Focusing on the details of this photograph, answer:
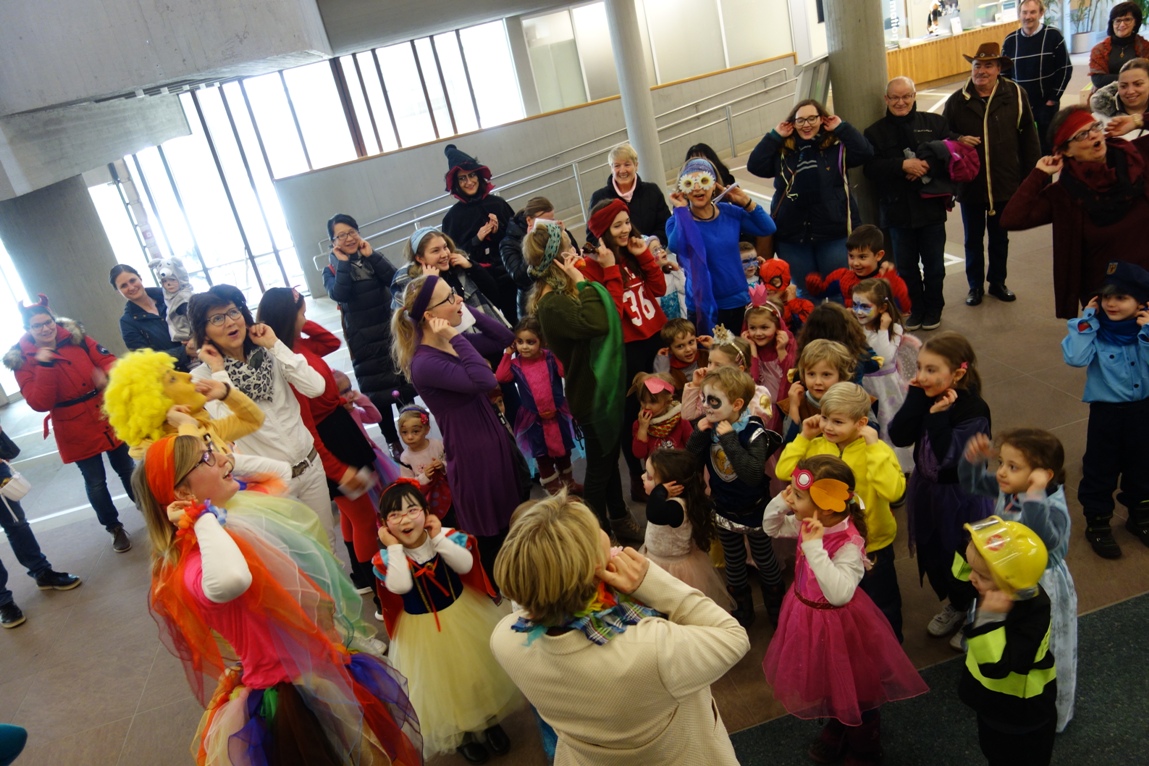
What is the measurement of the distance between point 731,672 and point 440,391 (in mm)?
1658

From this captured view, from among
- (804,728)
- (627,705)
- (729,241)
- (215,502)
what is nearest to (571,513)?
(627,705)

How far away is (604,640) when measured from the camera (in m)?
1.60

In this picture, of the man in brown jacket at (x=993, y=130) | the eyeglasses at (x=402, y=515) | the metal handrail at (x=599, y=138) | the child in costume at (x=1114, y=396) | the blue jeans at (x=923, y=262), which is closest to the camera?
the eyeglasses at (x=402, y=515)

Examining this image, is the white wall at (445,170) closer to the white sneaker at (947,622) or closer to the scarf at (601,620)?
the white sneaker at (947,622)

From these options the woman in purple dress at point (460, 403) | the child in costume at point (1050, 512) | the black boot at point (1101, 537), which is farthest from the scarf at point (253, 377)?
the black boot at point (1101, 537)

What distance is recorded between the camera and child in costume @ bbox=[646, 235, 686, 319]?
4.36m

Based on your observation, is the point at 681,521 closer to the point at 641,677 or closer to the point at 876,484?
the point at 876,484

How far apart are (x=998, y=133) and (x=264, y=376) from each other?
196 inches

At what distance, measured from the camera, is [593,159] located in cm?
1220

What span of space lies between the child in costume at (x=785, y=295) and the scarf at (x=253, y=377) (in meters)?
2.60

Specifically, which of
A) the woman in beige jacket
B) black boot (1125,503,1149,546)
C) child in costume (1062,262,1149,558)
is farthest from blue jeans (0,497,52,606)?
black boot (1125,503,1149,546)

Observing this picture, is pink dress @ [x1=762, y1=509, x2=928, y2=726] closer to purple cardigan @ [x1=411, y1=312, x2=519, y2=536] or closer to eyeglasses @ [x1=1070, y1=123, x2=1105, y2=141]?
purple cardigan @ [x1=411, y1=312, x2=519, y2=536]

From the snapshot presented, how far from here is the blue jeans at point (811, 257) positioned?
4.95 metres

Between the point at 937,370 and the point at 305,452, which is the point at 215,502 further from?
the point at 937,370
